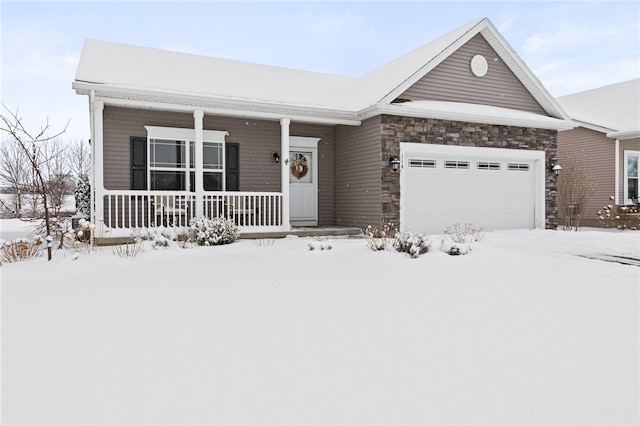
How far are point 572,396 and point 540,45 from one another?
72.7 feet

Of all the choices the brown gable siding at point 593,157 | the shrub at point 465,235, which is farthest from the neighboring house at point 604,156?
the shrub at point 465,235

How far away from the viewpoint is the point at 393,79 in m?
11.5

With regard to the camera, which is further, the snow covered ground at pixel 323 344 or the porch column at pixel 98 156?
the porch column at pixel 98 156

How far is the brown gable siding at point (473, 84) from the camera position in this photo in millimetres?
11633

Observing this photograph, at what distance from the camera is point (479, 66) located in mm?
12156

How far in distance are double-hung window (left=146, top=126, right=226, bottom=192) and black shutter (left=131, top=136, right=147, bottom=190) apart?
132 millimetres

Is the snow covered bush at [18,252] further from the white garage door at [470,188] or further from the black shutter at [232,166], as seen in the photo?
the white garage door at [470,188]

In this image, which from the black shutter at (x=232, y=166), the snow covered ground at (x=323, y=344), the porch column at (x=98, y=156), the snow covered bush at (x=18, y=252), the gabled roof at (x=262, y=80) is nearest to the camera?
the snow covered ground at (x=323, y=344)

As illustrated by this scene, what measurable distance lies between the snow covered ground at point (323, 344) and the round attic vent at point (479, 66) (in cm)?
766

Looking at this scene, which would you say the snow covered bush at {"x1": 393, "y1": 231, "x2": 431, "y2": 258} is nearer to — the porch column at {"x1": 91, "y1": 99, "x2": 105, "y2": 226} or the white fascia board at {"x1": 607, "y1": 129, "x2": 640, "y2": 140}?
the porch column at {"x1": 91, "y1": 99, "x2": 105, "y2": 226}

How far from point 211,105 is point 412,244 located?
18.5 feet

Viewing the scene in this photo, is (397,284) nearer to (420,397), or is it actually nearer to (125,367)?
(420,397)

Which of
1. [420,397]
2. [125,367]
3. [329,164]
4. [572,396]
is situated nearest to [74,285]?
[125,367]

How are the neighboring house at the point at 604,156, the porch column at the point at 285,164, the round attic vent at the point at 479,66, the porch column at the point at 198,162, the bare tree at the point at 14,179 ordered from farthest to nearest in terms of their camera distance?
1. the neighboring house at the point at 604,156
2. the round attic vent at the point at 479,66
3. the bare tree at the point at 14,179
4. the porch column at the point at 285,164
5. the porch column at the point at 198,162
